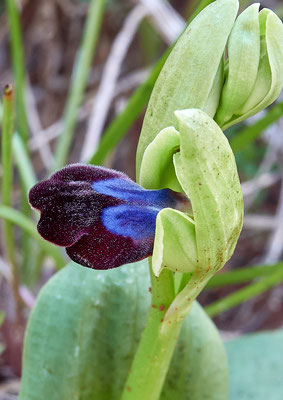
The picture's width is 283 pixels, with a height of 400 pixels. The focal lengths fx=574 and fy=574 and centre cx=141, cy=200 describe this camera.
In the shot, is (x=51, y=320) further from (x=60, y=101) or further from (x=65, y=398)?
(x=60, y=101)

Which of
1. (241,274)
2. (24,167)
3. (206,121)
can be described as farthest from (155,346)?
(24,167)

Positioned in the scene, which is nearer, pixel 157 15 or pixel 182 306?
pixel 182 306

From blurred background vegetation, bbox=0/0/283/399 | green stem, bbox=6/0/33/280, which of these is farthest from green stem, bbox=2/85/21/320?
green stem, bbox=6/0/33/280

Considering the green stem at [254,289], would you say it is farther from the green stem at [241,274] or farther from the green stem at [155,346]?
the green stem at [155,346]

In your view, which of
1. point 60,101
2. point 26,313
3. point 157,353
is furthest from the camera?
point 60,101

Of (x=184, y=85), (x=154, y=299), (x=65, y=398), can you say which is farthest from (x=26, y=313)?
(x=184, y=85)

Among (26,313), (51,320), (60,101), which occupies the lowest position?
(26,313)

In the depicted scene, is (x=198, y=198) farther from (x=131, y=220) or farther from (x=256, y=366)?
(x=256, y=366)
